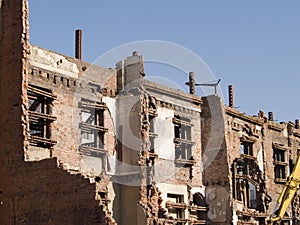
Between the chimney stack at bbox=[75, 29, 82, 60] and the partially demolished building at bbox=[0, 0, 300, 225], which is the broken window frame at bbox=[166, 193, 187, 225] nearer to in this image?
the partially demolished building at bbox=[0, 0, 300, 225]

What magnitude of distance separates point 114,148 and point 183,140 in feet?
14.5

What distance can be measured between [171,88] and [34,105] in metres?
7.80

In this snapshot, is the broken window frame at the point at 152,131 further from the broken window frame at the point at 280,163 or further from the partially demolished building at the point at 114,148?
the broken window frame at the point at 280,163

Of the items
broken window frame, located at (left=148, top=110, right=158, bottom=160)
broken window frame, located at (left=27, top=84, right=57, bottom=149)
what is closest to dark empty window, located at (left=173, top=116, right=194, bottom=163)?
broken window frame, located at (left=148, top=110, right=158, bottom=160)

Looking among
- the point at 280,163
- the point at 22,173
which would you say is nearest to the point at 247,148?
the point at 280,163

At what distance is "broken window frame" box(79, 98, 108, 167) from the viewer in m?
25.7

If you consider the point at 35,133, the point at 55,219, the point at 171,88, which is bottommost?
the point at 55,219

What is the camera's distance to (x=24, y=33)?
23.0 meters

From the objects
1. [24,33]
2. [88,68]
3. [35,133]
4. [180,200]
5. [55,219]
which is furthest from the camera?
[180,200]

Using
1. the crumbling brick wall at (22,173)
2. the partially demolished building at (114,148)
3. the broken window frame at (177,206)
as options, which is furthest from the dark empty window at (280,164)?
the crumbling brick wall at (22,173)

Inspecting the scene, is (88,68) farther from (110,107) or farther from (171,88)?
(171,88)

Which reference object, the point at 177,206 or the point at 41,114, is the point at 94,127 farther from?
the point at 177,206

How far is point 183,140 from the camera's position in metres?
30.0

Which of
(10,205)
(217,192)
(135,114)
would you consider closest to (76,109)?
(135,114)
